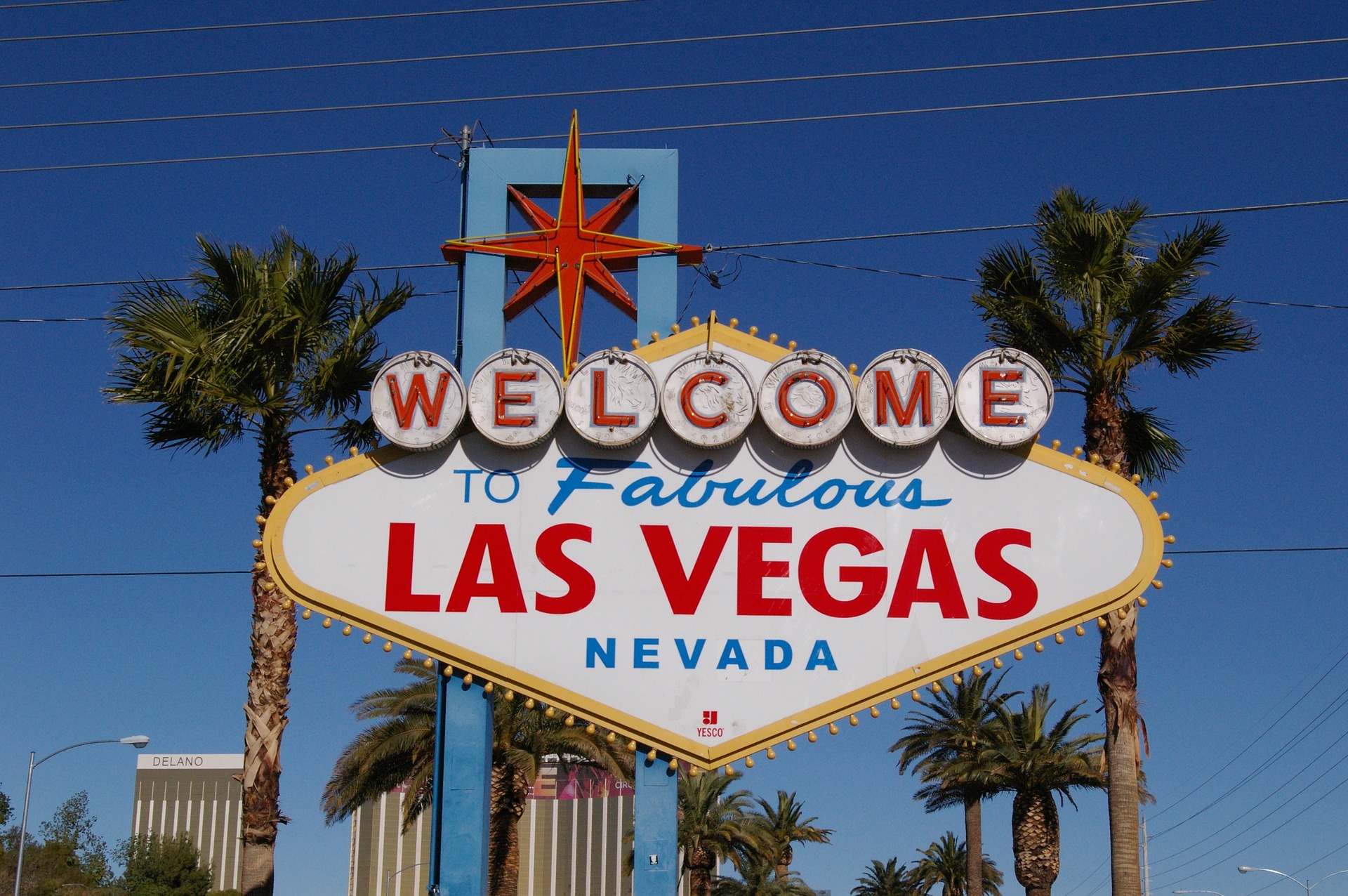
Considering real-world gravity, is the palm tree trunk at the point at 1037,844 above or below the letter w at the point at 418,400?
below

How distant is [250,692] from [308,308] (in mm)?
4741

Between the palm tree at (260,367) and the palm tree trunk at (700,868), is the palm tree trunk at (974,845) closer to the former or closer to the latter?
the palm tree trunk at (700,868)

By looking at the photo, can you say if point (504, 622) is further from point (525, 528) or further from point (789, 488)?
point (789, 488)

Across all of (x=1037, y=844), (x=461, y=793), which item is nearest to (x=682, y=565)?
(x=461, y=793)

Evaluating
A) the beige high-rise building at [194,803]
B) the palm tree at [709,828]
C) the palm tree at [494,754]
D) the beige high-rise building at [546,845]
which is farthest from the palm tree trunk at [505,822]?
the beige high-rise building at [194,803]

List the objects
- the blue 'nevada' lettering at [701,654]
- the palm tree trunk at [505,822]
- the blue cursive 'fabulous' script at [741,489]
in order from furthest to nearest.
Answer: the palm tree trunk at [505,822] → the blue cursive 'fabulous' script at [741,489] → the blue 'nevada' lettering at [701,654]

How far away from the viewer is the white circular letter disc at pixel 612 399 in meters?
17.0

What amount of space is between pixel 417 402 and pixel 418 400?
0.02 meters

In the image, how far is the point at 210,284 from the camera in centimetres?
1877

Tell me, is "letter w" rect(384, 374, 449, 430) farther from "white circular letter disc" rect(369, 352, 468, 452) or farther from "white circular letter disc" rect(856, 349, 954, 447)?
"white circular letter disc" rect(856, 349, 954, 447)

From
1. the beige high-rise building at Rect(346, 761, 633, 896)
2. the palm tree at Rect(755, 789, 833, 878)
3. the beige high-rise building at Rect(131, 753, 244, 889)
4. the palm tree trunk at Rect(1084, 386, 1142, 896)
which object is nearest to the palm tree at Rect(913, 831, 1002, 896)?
the palm tree at Rect(755, 789, 833, 878)

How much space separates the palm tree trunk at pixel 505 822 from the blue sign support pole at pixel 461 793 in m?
15.0

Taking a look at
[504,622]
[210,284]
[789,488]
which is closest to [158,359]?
[210,284]

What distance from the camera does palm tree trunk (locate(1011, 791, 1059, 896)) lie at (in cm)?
3778
